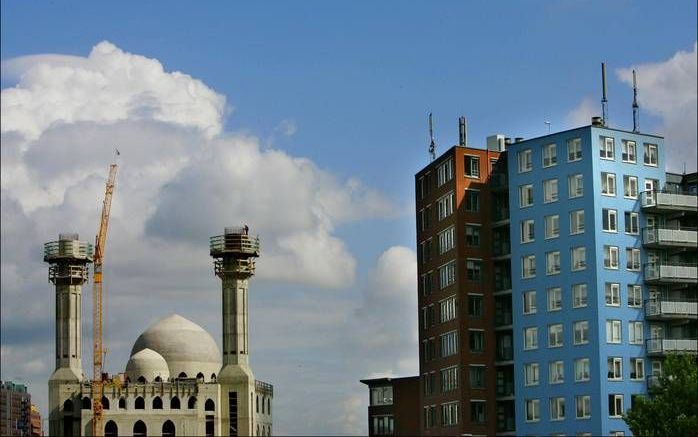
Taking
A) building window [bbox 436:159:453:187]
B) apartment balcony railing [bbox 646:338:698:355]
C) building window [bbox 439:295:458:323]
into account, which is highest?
building window [bbox 436:159:453:187]

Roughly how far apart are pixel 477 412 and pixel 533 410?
6820 millimetres

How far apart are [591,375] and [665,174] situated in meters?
23.9

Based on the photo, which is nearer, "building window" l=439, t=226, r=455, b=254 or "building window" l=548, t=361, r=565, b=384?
"building window" l=548, t=361, r=565, b=384

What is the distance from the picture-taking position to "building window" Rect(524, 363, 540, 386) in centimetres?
14562

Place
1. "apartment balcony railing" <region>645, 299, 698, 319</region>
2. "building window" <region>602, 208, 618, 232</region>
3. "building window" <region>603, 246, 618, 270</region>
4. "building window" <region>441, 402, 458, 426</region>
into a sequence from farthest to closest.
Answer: "building window" <region>441, 402, 458, 426</region> < "building window" <region>602, 208, 618, 232</region> < "apartment balcony railing" <region>645, 299, 698, 319</region> < "building window" <region>603, 246, 618, 270</region>

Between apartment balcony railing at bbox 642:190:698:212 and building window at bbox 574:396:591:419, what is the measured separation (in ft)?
67.5

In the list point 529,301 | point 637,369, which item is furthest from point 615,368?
point 529,301

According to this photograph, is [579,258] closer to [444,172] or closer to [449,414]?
[444,172]

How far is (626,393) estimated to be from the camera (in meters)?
140

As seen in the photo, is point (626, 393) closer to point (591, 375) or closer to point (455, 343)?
point (591, 375)

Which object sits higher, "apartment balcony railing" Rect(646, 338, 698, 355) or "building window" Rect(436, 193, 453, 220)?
"building window" Rect(436, 193, 453, 220)

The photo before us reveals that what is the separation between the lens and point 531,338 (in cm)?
14712

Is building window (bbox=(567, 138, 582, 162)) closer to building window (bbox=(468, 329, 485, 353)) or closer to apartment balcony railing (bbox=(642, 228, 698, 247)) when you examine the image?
apartment balcony railing (bbox=(642, 228, 698, 247))

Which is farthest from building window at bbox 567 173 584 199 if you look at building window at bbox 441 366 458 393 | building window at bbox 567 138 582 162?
building window at bbox 441 366 458 393
